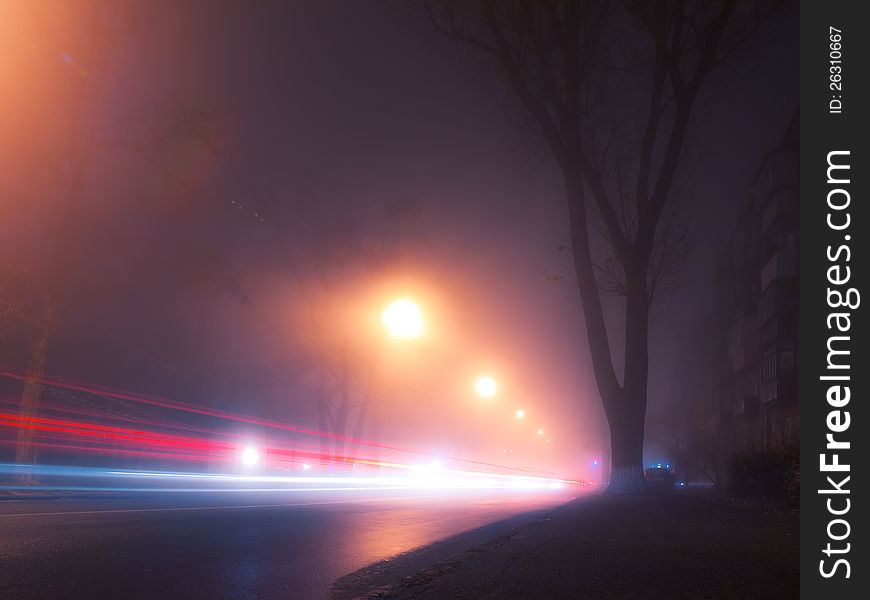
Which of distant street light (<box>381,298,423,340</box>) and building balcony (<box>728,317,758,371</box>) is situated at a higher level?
building balcony (<box>728,317,758,371</box>)

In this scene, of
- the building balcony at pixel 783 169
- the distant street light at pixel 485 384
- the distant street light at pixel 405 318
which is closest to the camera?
the distant street light at pixel 405 318

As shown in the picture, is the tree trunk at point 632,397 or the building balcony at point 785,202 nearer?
the tree trunk at point 632,397

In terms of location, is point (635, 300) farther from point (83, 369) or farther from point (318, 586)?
point (83, 369)

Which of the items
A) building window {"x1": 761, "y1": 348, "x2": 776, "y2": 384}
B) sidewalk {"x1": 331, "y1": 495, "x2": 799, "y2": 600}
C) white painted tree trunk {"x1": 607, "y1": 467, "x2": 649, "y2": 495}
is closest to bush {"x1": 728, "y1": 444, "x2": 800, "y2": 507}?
white painted tree trunk {"x1": 607, "y1": 467, "x2": 649, "y2": 495}

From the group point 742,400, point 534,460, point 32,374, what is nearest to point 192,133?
Result: point 32,374

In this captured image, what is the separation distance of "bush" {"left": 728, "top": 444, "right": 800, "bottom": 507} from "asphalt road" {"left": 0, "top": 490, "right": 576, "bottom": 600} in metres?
4.84

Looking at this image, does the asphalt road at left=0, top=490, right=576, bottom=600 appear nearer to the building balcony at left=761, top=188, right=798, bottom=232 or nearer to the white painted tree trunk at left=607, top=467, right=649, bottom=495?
the white painted tree trunk at left=607, top=467, right=649, bottom=495

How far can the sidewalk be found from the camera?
178 inches

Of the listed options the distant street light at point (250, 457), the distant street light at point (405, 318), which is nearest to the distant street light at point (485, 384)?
the distant street light at point (405, 318)

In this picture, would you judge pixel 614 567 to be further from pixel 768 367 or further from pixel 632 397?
pixel 768 367

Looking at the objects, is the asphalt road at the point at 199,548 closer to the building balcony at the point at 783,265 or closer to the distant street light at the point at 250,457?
the building balcony at the point at 783,265

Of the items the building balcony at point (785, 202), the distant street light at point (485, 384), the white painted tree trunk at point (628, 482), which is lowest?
the white painted tree trunk at point (628, 482)

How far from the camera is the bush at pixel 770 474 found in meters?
13.2

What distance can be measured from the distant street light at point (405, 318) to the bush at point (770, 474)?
22060 millimetres
